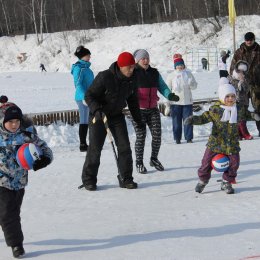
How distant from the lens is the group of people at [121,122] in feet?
13.3

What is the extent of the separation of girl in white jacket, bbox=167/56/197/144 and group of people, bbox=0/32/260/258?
2.42ft

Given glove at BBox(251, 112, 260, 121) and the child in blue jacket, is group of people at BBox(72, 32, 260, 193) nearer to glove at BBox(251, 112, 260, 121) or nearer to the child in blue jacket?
glove at BBox(251, 112, 260, 121)

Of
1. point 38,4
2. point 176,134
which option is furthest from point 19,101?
point 38,4

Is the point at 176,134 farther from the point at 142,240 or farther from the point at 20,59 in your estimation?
the point at 20,59

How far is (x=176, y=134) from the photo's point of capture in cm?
930

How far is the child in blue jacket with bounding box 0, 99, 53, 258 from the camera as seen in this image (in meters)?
3.99

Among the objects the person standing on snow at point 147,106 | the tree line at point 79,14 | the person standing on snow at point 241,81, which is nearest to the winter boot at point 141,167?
the person standing on snow at point 147,106

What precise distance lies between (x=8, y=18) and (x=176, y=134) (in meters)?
44.0

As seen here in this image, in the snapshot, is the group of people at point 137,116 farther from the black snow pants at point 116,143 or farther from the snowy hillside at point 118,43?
the snowy hillside at point 118,43

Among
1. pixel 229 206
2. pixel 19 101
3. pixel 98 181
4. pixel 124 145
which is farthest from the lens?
pixel 19 101

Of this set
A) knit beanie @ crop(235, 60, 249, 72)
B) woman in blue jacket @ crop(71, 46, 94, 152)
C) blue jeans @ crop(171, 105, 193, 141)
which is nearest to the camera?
woman in blue jacket @ crop(71, 46, 94, 152)

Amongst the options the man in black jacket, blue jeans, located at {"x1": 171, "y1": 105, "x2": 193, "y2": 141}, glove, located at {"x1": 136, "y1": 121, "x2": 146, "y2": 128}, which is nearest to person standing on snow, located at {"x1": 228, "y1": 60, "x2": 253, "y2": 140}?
blue jeans, located at {"x1": 171, "y1": 105, "x2": 193, "y2": 141}

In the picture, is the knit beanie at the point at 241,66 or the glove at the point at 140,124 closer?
the glove at the point at 140,124

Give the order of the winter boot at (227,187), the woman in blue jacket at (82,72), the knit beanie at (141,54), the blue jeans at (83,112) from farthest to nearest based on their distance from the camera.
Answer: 1. the blue jeans at (83,112)
2. the woman in blue jacket at (82,72)
3. the knit beanie at (141,54)
4. the winter boot at (227,187)
